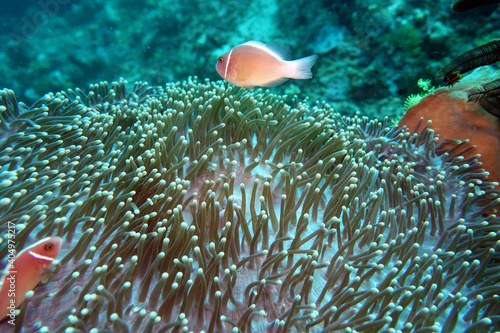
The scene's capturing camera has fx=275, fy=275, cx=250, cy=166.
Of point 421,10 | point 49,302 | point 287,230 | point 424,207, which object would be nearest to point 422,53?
point 421,10

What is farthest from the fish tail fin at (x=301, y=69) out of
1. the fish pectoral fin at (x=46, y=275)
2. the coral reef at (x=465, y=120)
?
the fish pectoral fin at (x=46, y=275)

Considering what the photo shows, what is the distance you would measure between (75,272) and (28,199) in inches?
30.8

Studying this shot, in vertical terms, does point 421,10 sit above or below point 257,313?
above

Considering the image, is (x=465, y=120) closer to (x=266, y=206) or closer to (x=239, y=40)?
(x=266, y=206)

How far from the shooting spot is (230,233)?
1930 millimetres

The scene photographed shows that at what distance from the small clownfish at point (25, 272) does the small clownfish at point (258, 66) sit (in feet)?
6.97

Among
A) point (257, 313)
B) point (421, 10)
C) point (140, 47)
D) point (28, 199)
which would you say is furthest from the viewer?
point (140, 47)

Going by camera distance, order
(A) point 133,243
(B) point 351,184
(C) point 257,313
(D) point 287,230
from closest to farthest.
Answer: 1. (C) point 257,313
2. (A) point 133,243
3. (D) point 287,230
4. (B) point 351,184

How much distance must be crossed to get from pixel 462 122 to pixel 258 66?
2.86 meters

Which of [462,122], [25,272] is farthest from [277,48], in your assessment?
[25,272]

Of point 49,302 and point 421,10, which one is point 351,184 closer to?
point 49,302

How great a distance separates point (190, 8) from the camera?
6.81 m

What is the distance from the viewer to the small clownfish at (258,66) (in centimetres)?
281

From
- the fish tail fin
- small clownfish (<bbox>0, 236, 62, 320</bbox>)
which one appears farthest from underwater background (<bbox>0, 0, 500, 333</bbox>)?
the fish tail fin
